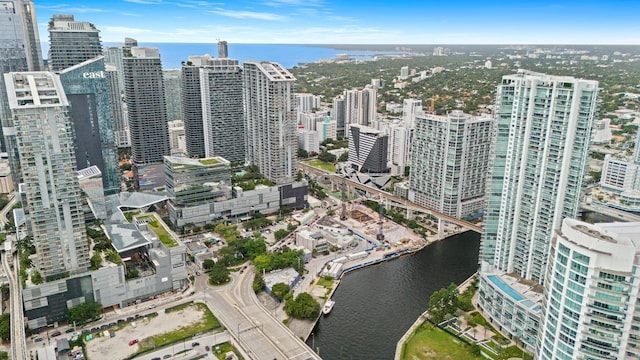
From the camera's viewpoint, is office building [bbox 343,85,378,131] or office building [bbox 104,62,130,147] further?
office building [bbox 343,85,378,131]

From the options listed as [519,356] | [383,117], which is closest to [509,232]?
[519,356]

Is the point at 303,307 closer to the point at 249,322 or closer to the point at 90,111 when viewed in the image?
the point at 249,322

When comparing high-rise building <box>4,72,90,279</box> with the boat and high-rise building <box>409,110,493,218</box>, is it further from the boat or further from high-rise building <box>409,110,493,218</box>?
high-rise building <box>409,110,493,218</box>

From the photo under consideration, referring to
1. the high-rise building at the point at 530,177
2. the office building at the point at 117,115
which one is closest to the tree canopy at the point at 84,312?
the high-rise building at the point at 530,177

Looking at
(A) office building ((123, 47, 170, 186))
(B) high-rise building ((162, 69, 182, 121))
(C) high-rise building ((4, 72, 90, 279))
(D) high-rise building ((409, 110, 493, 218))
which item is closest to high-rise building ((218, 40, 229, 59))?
(B) high-rise building ((162, 69, 182, 121))

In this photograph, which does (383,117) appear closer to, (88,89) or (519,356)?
(88,89)

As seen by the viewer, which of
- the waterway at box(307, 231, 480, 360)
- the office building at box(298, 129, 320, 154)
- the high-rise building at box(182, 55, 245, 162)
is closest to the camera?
the waterway at box(307, 231, 480, 360)
